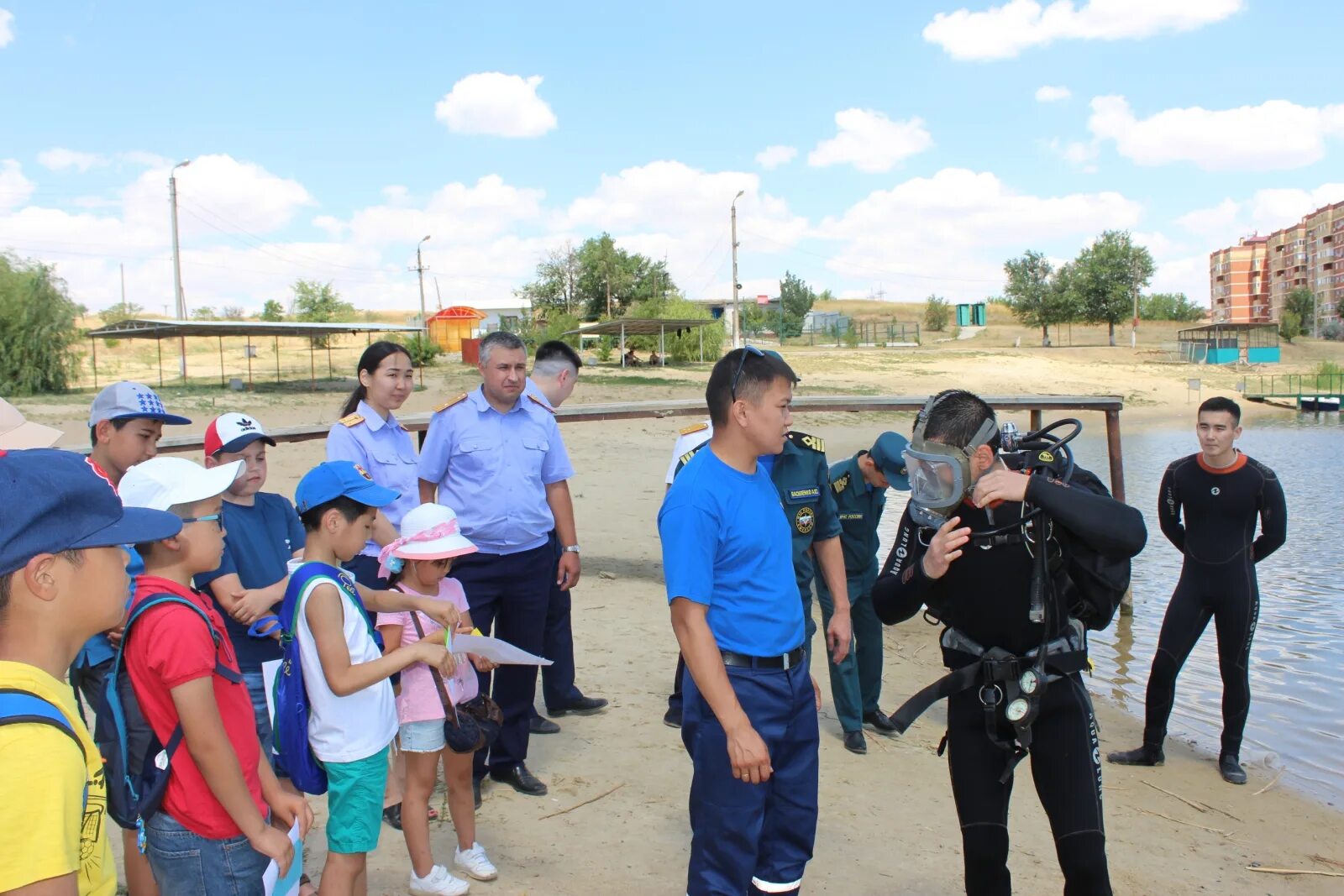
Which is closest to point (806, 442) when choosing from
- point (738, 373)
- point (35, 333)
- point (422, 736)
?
point (738, 373)

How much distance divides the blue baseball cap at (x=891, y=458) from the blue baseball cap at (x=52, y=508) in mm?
4138

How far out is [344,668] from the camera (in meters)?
2.79

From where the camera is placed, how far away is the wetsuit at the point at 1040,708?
2799mm

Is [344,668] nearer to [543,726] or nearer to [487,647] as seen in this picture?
[487,647]

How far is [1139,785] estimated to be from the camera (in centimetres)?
522

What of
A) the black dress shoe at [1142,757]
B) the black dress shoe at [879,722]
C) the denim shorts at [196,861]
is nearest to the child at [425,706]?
the denim shorts at [196,861]

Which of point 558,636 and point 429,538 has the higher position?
point 429,538

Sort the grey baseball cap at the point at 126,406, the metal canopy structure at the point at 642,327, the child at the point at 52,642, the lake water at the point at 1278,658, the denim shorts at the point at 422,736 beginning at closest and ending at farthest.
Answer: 1. the child at the point at 52,642
2. the denim shorts at the point at 422,736
3. the grey baseball cap at the point at 126,406
4. the lake water at the point at 1278,658
5. the metal canopy structure at the point at 642,327

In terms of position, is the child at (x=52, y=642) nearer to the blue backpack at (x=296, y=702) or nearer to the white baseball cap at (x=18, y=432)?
the blue backpack at (x=296, y=702)

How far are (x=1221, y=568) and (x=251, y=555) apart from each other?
4.78 m

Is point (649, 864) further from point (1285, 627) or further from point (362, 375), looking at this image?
point (1285, 627)

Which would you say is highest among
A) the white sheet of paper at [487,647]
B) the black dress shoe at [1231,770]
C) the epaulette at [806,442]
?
the epaulette at [806,442]

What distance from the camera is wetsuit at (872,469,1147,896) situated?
9.18 feet

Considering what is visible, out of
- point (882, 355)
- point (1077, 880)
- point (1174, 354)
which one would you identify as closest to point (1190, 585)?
point (1077, 880)
